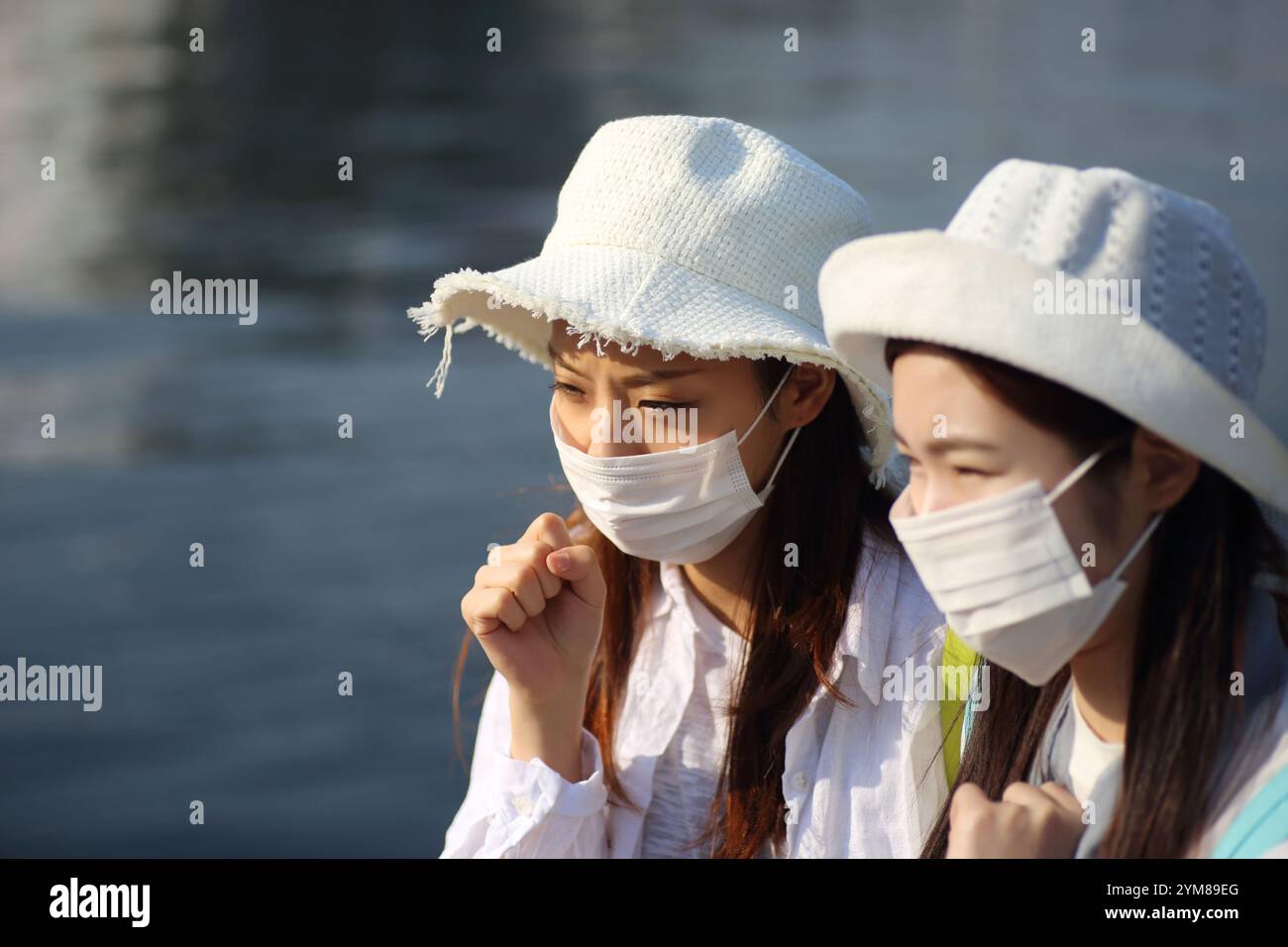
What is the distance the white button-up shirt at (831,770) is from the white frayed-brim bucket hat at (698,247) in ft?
1.04

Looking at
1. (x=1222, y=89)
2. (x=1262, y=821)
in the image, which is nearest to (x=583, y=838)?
(x=1262, y=821)

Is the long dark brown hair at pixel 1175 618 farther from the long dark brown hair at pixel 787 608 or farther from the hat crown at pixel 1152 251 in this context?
the long dark brown hair at pixel 787 608

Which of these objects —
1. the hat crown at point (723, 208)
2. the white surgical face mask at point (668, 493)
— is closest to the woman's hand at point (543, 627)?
the white surgical face mask at point (668, 493)

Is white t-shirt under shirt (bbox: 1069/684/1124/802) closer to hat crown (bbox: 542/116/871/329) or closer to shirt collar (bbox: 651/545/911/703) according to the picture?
shirt collar (bbox: 651/545/911/703)

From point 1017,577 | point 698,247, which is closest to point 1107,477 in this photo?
point 1017,577

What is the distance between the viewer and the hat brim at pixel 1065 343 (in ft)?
7.20

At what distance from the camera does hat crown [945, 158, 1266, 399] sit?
225cm

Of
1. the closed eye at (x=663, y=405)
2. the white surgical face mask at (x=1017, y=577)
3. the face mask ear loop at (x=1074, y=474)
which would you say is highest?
the closed eye at (x=663, y=405)

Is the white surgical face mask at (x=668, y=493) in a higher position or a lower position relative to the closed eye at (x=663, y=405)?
lower

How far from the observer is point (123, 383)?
30.1 feet

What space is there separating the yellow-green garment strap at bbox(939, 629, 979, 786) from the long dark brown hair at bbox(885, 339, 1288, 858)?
60 centimetres

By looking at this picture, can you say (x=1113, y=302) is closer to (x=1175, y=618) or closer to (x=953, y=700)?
(x=1175, y=618)

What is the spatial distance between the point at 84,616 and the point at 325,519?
44.7 inches
